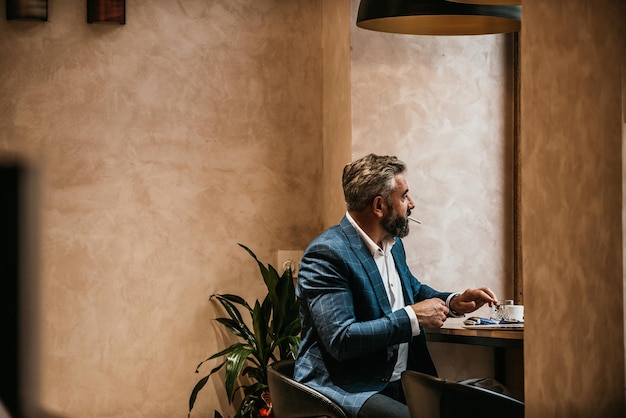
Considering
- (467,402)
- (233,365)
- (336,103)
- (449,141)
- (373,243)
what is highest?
(336,103)

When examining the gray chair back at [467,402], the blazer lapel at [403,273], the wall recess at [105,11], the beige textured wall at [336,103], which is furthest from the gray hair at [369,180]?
the wall recess at [105,11]

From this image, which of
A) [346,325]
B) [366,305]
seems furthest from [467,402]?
[366,305]

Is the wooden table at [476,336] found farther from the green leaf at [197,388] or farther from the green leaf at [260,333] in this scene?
the green leaf at [197,388]

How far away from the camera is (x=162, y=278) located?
3992 mm

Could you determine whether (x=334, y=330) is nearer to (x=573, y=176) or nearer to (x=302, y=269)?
(x=302, y=269)

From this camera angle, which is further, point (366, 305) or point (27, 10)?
point (27, 10)

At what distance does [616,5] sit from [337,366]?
1.78 metres

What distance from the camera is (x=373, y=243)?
299 cm

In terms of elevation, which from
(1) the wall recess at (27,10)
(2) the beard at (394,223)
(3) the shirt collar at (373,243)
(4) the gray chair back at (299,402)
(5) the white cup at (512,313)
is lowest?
(4) the gray chair back at (299,402)

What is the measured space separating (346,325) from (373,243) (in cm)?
42

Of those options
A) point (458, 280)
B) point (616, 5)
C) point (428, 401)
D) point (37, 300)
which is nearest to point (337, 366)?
point (428, 401)

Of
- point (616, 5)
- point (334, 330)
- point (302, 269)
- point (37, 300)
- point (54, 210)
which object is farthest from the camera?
point (54, 210)

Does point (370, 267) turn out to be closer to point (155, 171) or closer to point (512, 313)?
point (512, 313)

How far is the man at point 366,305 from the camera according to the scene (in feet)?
8.76
